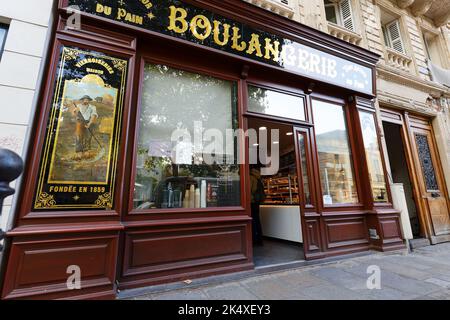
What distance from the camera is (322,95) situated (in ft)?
18.1

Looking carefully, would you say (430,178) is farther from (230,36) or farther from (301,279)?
(230,36)

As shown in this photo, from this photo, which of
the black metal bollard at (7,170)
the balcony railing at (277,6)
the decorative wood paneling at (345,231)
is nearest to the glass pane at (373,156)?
the decorative wood paneling at (345,231)

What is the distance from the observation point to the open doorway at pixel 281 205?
196 inches

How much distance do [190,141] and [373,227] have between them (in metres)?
4.57

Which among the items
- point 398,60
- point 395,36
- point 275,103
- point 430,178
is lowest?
point 430,178

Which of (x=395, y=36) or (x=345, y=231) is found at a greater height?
(x=395, y=36)

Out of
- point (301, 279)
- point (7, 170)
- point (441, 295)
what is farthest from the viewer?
point (301, 279)

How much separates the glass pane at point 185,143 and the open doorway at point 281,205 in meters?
1.09

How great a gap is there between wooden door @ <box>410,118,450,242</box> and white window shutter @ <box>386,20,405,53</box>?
269 centimetres

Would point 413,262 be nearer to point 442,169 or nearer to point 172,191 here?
point 442,169

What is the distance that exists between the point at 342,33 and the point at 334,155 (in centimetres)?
363

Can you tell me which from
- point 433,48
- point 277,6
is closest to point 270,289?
point 277,6

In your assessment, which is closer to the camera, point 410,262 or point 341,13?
point 410,262

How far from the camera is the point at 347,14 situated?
702cm
